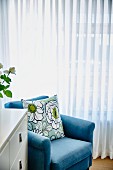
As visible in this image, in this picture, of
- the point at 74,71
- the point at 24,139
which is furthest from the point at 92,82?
the point at 24,139

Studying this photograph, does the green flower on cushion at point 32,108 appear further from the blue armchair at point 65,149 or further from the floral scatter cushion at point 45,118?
the blue armchair at point 65,149

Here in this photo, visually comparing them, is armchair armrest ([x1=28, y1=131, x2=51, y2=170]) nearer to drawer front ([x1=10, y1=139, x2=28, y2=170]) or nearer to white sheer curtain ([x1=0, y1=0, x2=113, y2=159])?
drawer front ([x1=10, y1=139, x2=28, y2=170])

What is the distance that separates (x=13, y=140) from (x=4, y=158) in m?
0.23

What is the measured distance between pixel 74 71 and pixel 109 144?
43.5 inches

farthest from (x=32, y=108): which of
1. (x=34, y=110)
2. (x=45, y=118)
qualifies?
(x=45, y=118)

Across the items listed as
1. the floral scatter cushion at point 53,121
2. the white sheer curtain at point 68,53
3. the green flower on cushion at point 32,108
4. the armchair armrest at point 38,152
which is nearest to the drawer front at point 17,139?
the armchair armrest at point 38,152

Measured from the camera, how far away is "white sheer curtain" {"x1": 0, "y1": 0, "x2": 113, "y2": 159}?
117 inches

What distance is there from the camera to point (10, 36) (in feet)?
9.92

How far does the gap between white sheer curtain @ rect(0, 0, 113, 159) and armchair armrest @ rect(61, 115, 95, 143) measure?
41 cm

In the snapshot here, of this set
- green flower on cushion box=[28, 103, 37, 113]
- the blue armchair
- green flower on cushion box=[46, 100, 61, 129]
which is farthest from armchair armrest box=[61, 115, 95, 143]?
green flower on cushion box=[28, 103, 37, 113]

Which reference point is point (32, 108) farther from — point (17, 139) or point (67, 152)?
point (17, 139)

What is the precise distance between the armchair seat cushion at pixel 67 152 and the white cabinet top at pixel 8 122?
1.73 ft

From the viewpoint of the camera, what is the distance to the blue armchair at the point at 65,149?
2.12 meters

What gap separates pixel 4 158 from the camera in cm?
145
